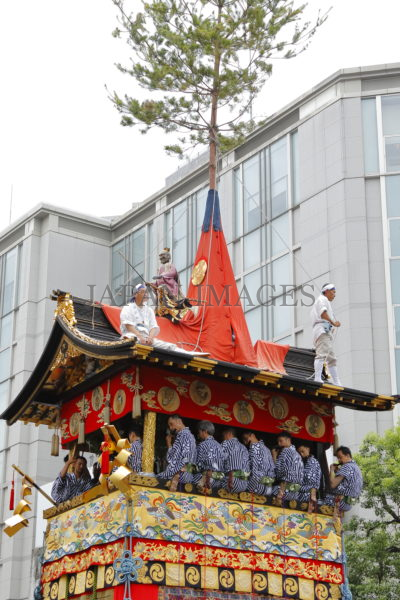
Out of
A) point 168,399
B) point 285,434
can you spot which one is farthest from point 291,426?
point 168,399

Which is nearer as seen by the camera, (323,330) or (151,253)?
(323,330)

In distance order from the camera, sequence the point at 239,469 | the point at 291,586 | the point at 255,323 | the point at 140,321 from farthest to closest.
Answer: the point at 255,323 → the point at 140,321 → the point at 291,586 → the point at 239,469

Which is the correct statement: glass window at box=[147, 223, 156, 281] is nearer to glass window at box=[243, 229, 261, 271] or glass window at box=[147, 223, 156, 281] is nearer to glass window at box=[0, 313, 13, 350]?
glass window at box=[243, 229, 261, 271]

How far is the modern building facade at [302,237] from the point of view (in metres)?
33.6

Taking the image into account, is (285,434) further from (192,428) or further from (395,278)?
(395,278)

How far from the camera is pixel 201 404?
14758 mm

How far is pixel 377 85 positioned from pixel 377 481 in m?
18.5

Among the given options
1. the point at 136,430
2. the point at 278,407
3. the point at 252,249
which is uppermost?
the point at 252,249

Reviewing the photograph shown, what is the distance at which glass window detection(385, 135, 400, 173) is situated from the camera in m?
35.3

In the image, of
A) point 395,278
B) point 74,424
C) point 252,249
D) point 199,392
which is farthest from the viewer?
point 252,249

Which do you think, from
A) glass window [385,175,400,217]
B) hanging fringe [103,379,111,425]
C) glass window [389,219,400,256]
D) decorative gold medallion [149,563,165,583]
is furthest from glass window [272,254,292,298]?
decorative gold medallion [149,563,165,583]

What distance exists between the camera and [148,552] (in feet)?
43.2

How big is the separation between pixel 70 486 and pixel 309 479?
4.20 meters

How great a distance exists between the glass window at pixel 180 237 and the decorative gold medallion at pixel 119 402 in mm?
27182
